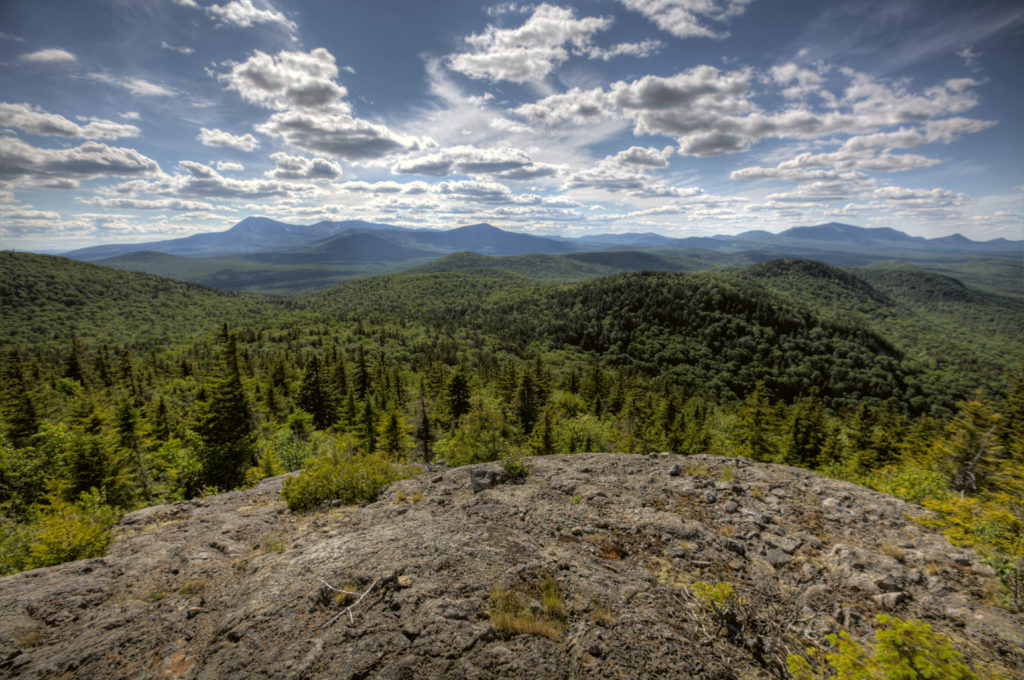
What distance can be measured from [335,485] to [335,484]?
0.10 feet

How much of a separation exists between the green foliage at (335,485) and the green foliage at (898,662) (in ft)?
37.6

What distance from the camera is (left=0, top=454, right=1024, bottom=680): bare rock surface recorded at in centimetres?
568

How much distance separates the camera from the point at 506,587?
6.89m

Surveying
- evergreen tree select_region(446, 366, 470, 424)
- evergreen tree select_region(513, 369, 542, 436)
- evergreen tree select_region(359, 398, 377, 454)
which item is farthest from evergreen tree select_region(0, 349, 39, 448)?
evergreen tree select_region(513, 369, 542, 436)

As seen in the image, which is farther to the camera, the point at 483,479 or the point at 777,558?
the point at 483,479

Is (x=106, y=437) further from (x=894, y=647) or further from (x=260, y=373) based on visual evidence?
(x=260, y=373)

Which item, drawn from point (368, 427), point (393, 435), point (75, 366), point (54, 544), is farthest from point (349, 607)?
point (75, 366)

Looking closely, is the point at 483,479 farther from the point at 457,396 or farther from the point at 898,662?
the point at 457,396

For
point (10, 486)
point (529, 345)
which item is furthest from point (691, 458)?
point (529, 345)

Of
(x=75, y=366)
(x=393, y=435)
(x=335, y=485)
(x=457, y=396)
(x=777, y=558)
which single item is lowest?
(x=457, y=396)

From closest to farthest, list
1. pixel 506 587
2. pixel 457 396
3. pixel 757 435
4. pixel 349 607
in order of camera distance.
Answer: pixel 349 607 < pixel 506 587 < pixel 757 435 < pixel 457 396

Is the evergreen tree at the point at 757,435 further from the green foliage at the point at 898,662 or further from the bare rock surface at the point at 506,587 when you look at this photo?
the green foliage at the point at 898,662

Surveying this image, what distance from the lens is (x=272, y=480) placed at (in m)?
16.2

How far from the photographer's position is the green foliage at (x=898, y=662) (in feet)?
14.4
